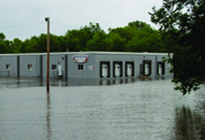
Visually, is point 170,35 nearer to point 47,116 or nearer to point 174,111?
point 174,111

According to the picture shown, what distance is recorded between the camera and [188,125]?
42.4ft

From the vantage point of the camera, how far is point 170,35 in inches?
746

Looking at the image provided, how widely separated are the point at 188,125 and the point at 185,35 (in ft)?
21.5

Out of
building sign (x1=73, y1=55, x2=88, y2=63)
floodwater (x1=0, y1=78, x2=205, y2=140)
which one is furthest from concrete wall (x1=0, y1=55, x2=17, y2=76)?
floodwater (x1=0, y1=78, x2=205, y2=140)

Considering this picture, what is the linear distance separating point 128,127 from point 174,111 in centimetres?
521

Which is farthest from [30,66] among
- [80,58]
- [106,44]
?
[106,44]

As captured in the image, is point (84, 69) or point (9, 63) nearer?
point (84, 69)

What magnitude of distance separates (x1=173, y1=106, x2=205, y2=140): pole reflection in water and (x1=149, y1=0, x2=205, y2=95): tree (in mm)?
2071

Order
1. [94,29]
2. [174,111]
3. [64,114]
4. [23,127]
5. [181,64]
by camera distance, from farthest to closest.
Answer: [94,29]
[181,64]
[174,111]
[64,114]
[23,127]

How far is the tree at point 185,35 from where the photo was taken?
17.3 m

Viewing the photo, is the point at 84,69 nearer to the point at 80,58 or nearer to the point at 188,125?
the point at 80,58

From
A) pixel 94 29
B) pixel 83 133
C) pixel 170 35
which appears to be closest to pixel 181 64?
pixel 170 35

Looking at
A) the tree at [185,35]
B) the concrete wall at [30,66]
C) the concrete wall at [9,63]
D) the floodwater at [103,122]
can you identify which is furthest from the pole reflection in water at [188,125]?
the concrete wall at [9,63]

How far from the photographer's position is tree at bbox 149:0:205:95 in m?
17.3
